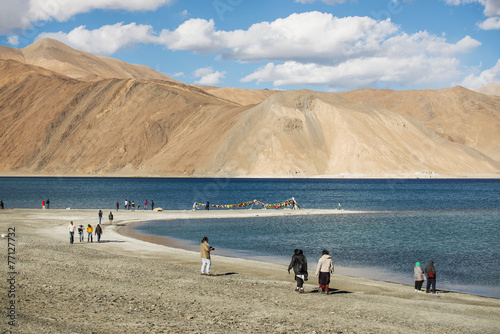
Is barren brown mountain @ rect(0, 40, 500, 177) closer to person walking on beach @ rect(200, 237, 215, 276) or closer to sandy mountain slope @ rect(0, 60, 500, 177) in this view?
sandy mountain slope @ rect(0, 60, 500, 177)

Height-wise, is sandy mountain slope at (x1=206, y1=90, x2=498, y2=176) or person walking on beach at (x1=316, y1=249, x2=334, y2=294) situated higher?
sandy mountain slope at (x1=206, y1=90, x2=498, y2=176)

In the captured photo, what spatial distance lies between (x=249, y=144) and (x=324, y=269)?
145709 mm

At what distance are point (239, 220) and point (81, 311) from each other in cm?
4258

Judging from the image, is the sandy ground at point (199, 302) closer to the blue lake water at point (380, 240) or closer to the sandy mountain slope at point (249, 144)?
the blue lake water at point (380, 240)

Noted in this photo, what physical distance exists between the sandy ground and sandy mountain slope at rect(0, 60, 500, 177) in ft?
433

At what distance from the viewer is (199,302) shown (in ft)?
56.4

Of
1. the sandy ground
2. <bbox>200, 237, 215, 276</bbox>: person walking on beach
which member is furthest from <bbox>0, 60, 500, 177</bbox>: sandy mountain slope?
<bbox>200, 237, 215, 276</bbox>: person walking on beach

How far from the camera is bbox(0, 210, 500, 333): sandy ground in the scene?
14383 millimetres

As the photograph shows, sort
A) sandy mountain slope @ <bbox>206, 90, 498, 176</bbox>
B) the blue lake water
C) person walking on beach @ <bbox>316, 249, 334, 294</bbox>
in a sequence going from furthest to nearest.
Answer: sandy mountain slope @ <bbox>206, 90, 498, 176</bbox> → the blue lake water → person walking on beach @ <bbox>316, 249, 334, 294</bbox>

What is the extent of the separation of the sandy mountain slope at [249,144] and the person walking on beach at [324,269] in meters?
135

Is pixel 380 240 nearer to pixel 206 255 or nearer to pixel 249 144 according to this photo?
pixel 206 255

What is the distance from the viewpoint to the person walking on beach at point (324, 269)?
1922 cm

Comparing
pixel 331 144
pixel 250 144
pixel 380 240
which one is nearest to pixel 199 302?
pixel 380 240

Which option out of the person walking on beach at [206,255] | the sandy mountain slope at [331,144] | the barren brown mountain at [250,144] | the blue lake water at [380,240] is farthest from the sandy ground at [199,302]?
the sandy mountain slope at [331,144]
